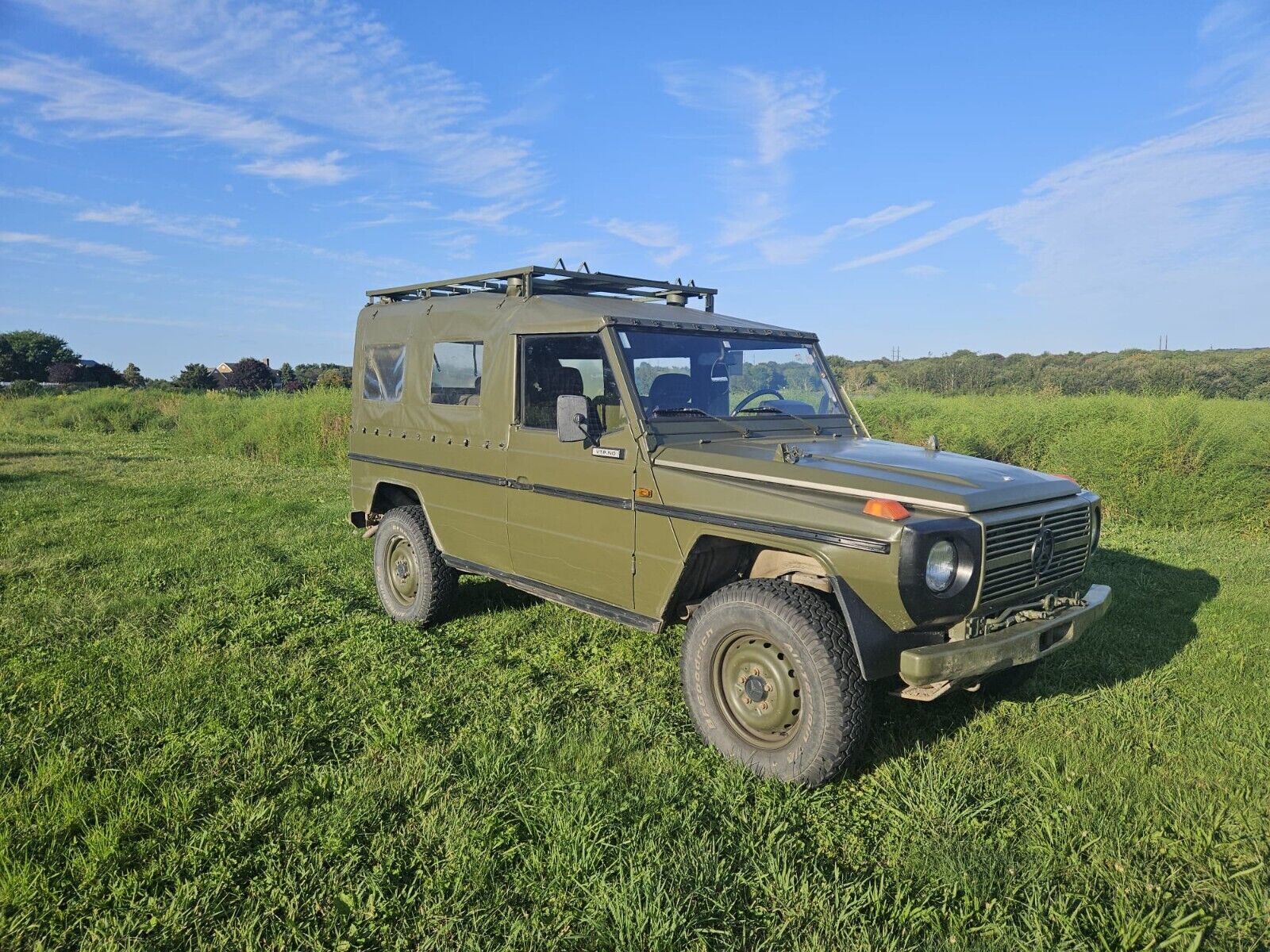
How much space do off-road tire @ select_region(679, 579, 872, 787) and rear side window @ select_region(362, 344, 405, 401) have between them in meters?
3.25

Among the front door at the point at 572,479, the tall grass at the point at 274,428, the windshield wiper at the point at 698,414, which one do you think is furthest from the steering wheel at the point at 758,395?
the tall grass at the point at 274,428

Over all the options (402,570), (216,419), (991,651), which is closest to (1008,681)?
(991,651)

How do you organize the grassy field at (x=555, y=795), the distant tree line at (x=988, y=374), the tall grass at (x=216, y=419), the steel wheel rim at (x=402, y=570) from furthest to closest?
the tall grass at (x=216, y=419) → the distant tree line at (x=988, y=374) → the steel wheel rim at (x=402, y=570) → the grassy field at (x=555, y=795)

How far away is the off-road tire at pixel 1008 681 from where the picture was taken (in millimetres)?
4277

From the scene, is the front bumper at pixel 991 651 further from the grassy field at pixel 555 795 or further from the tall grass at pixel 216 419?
the tall grass at pixel 216 419

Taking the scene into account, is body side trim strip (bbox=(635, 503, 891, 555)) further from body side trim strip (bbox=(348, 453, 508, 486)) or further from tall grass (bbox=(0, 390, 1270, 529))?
tall grass (bbox=(0, 390, 1270, 529))

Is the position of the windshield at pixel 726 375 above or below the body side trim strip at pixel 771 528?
above

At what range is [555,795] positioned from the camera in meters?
Answer: 3.28

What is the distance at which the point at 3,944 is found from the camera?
2465 millimetres

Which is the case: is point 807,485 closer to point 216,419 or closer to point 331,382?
point 331,382

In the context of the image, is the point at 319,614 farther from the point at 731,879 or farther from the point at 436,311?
the point at 731,879

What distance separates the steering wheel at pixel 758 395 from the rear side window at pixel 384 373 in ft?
8.54

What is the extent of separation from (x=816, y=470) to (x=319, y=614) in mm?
4133

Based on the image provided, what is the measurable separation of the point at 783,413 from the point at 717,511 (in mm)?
1367
